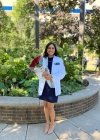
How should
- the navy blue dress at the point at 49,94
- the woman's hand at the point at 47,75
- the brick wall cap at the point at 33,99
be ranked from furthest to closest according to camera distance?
the brick wall cap at the point at 33,99 < the navy blue dress at the point at 49,94 < the woman's hand at the point at 47,75

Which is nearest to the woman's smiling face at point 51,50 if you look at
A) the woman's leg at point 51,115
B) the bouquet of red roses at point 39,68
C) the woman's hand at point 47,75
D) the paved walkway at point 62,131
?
the bouquet of red roses at point 39,68

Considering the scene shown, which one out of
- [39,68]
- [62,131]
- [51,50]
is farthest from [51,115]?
[51,50]

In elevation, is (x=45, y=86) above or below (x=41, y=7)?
below

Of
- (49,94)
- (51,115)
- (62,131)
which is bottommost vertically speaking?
(62,131)

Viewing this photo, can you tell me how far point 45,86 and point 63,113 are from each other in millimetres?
1092

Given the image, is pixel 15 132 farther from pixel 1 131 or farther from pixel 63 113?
pixel 63 113

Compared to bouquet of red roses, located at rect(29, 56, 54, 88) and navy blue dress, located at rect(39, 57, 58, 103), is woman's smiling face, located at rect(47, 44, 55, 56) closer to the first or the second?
navy blue dress, located at rect(39, 57, 58, 103)

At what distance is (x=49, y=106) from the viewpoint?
6059 mm

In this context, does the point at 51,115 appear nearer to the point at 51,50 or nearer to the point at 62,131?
the point at 62,131

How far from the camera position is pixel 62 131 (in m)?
6.23

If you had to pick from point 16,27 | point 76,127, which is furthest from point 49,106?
point 16,27

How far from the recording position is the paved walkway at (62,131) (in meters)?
5.96

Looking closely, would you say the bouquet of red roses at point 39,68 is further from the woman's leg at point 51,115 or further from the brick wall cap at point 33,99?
the brick wall cap at point 33,99

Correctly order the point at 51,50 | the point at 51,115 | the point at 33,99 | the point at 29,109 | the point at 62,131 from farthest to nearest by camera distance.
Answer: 1. the point at 33,99
2. the point at 29,109
3. the point at 62,131
4. the point at 51,115
5. the point at 51,50
